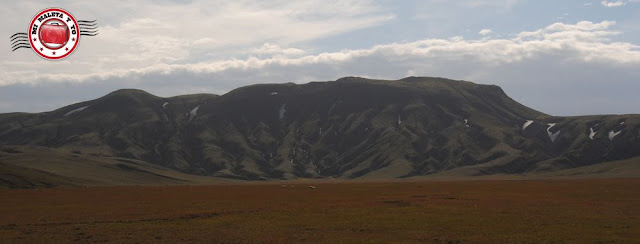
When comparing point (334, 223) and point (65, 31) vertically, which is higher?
point (65, 31)

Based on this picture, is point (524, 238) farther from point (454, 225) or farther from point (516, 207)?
point (516, 207)

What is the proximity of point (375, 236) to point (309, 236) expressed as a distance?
5.34m

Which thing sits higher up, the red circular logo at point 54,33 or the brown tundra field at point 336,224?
the red circular logo at point 54,33

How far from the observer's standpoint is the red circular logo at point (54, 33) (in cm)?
5369

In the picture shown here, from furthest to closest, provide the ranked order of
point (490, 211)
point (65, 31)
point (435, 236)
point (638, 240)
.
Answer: point (490, 211), point (65, 31), point (435, 236), point (638, 240)

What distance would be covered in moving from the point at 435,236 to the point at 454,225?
726 cm

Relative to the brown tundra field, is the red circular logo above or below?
above

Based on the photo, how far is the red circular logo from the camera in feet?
176

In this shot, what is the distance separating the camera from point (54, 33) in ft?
181

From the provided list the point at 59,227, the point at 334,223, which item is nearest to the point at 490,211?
the point at 334,223

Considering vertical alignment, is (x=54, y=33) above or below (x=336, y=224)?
above

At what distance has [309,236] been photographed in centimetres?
4559

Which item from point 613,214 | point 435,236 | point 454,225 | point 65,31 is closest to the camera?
point 435,236

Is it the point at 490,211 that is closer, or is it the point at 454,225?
the point at 454,225
